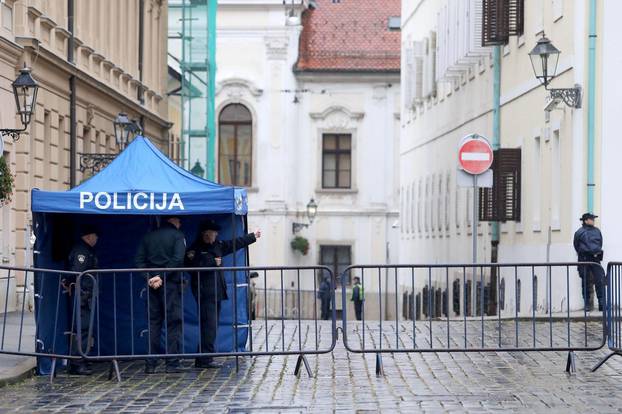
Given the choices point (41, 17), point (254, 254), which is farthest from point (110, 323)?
point (254, 254)

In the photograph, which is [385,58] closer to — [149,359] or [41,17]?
[41,17]

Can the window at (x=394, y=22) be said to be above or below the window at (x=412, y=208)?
above

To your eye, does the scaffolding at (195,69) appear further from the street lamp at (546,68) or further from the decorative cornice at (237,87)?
the street lamp at (546,68)

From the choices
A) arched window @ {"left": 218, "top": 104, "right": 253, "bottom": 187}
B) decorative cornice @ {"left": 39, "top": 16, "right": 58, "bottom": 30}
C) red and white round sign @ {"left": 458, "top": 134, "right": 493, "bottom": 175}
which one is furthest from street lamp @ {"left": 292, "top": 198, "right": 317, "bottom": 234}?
red and white round sign @ {"left": 458, "top": 134, "right": 493, "bottom": 175}

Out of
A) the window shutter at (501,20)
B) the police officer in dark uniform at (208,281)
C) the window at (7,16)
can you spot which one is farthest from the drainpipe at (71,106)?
the police officer in dark uniform at (208,281)

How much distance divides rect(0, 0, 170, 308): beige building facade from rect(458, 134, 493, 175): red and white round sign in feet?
22.3

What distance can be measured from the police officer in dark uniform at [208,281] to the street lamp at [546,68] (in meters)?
10.6

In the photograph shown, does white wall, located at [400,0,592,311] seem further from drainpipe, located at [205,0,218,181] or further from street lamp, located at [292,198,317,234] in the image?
street lamp, located at [292,198,317,234]

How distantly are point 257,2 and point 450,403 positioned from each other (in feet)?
176

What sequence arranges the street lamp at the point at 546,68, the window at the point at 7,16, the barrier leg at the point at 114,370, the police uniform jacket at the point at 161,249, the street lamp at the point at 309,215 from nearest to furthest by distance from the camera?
the barrier leg at the point at 114,370 → the police uniform jacket at the point at 161,249 → the street lamp at the point at 546,68 → the window at the point at 7,16 → the street lamp at the point at 309,215

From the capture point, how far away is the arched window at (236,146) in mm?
67688

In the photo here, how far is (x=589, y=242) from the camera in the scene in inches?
1049

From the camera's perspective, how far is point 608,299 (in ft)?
54.2

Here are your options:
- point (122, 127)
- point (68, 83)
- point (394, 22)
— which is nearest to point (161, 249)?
point (122, 127)
